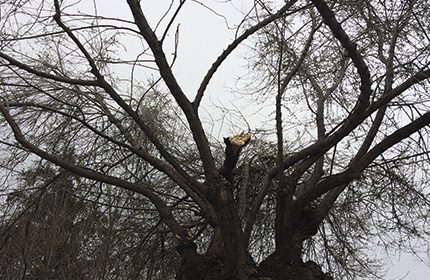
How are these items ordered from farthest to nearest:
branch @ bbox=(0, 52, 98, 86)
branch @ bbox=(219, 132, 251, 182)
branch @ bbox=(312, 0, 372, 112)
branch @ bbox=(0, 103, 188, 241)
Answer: branch @ bbox=(0, 52, 98, 86), branch @ bbox=(0, 103, 188, 241), branch @ bbox=(219, 132, 251, 182), branch @ bbox=(312, 0, 372, 112)

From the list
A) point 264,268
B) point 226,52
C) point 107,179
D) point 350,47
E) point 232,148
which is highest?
point 226,52

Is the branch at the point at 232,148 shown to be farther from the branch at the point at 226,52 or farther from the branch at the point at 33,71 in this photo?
the branch at the point at 33,71

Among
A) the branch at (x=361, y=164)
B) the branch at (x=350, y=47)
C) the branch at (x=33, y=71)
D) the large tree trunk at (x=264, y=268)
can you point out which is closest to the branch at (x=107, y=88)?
the branch at (x=33, y=71)

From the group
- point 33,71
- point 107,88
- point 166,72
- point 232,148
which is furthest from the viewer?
point 107,88

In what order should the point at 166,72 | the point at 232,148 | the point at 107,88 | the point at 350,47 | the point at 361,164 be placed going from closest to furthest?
the point at 350,47 < the point at 232,148 < the point at 166,72 < the point at 361,164 < the point at 107,88

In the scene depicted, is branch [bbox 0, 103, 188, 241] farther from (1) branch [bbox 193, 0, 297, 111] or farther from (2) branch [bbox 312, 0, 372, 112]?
(2) branch [bbox 312, 0, 372, 112]

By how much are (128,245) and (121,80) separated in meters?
1.75

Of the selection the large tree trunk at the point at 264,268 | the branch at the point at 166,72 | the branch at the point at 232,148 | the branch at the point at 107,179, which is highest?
the branch at the point at 166,72

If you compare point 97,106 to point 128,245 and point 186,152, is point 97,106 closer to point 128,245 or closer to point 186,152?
point 186,152

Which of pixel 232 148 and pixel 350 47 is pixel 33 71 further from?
pixel 350 47

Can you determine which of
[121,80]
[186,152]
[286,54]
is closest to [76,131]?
[121,80]

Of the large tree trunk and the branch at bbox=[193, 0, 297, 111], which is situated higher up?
the branch at bbox=[193, 0, 297, 111]

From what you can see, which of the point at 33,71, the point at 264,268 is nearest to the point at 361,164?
the point at 264,268

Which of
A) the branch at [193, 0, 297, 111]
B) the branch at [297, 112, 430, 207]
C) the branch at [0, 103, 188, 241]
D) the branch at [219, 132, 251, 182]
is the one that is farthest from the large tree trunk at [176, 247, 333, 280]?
the branch at [193, 0, 297, 111]
